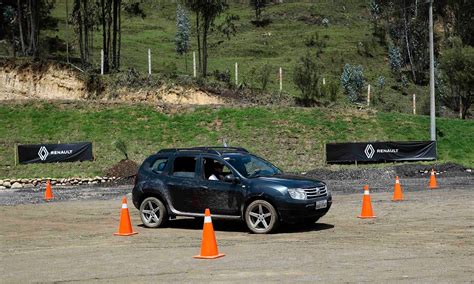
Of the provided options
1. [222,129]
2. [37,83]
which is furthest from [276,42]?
[222,129]

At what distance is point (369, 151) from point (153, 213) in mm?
20932

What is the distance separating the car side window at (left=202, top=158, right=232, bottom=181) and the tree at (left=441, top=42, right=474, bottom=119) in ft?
131

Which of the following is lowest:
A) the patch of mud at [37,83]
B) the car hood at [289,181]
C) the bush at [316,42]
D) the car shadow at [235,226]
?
the car shadow at [235,226]

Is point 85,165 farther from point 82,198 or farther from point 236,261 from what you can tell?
point 236,261

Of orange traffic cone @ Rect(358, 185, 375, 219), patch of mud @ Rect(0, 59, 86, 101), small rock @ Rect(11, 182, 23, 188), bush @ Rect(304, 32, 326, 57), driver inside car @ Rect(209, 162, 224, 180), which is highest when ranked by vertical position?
bush @ Rect(304, 32, 326, 57)

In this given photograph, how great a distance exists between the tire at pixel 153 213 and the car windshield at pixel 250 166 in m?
1.96

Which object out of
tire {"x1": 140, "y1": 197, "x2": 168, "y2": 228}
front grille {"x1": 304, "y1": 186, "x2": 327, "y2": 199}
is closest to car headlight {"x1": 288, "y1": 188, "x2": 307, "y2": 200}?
front grille {"x1": 304, "y1": 186, "x2": 327, "y2": 199}

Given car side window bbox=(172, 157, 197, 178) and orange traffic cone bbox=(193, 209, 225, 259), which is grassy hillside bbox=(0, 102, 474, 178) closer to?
car side window bbox=(172, 157, 197, 178)

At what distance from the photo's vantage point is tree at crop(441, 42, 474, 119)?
165 feet

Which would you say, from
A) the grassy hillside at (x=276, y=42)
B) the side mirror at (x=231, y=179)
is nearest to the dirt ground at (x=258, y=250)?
the side mirror at (x=231, y=179)

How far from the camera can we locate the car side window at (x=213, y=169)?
48.4ft

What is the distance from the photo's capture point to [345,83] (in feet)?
209

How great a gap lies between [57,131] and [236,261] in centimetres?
3043

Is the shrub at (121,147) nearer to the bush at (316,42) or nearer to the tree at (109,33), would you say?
the tree at (109,33)
